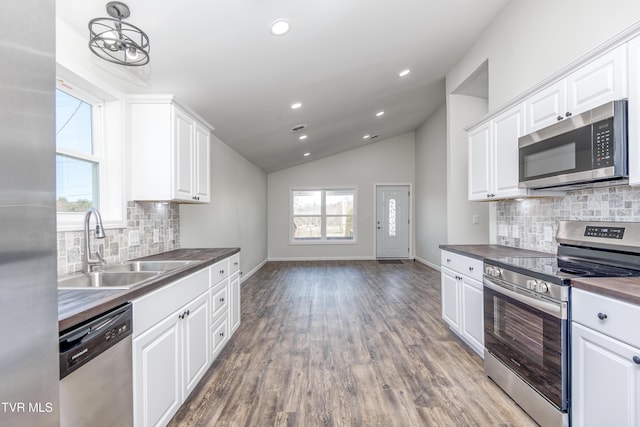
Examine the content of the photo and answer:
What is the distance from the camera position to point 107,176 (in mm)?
2264

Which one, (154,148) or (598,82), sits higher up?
(598,82)

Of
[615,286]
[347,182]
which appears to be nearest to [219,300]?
[615,286]

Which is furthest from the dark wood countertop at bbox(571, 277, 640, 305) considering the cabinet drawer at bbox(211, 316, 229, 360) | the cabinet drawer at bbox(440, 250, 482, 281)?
the cabinet drawer at bbox(211, 316, 229, 360)

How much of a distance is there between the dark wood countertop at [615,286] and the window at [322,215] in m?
6.52

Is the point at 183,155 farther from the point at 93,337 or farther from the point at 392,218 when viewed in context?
the point at 392,218

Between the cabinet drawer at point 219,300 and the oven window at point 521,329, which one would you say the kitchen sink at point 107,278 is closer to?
the cabinet drawer at point 219,300

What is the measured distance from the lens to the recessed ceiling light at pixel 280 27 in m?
2.17

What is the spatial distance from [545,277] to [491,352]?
84 cm

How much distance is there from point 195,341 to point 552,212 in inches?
112

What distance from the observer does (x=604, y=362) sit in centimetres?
134

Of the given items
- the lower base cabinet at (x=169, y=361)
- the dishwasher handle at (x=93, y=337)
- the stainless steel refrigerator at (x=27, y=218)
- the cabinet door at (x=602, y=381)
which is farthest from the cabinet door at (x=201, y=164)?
the cabinet door at (x=602, y=381)

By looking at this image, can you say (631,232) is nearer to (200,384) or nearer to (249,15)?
(249,15)

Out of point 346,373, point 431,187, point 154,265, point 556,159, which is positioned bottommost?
point 346,373

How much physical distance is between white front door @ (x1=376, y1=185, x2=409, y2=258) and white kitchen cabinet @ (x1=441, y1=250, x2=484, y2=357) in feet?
15.7
